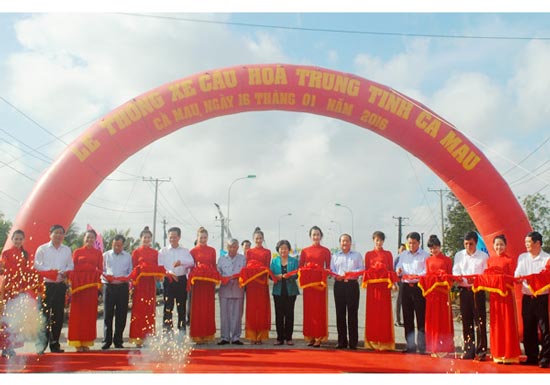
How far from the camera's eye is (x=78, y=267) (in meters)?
6.11

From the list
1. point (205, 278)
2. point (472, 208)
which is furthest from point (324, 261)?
point (472, 208)

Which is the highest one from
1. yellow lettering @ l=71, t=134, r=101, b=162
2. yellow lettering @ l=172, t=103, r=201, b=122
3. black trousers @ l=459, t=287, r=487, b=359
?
yellow lettering @ l=172, t=103, r=201, b=122

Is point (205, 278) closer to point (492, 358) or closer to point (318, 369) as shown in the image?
point (318, 369)

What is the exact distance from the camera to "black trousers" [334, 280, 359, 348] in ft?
20.5

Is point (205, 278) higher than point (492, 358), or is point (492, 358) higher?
point (205, 278)

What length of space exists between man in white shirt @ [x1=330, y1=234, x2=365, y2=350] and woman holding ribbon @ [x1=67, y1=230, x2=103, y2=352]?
2.89m

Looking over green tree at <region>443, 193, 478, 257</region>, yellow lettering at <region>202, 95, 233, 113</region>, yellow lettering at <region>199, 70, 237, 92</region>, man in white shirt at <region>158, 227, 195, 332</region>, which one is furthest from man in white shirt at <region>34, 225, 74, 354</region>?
green tree at <region>443, 193, 478, 257</region>

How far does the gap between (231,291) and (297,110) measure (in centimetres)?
283

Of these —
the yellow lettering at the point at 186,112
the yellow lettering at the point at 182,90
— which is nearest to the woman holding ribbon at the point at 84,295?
the yellow lettering at the point at 186,112

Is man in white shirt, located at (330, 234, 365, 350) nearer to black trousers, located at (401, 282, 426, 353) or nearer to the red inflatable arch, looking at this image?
black trousers, located at (401, 282, 426, 353)

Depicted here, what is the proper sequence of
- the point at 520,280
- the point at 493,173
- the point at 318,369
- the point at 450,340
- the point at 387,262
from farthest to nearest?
the point at 493,173 → the point at 387,262 → the point at 450,340 → the point at 520,280 → the point at 318,369

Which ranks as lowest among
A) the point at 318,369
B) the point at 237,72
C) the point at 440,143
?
the point at 318,369

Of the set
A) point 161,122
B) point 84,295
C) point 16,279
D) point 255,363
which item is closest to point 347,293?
point 255,363

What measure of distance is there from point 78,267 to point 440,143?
5.08 metres
